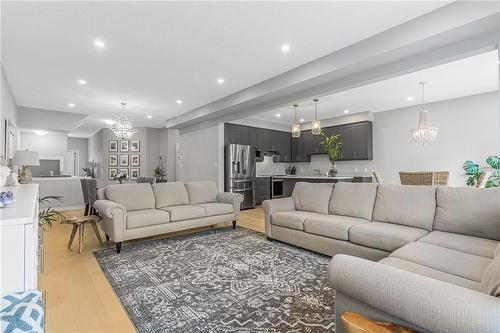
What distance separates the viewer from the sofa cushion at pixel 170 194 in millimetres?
4383

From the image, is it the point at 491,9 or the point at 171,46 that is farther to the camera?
the point at 171,46

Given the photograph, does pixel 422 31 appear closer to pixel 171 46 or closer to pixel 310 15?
pixel 310 15

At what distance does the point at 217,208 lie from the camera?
452 cm

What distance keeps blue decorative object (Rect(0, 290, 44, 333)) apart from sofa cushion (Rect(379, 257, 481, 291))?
2.01 metres

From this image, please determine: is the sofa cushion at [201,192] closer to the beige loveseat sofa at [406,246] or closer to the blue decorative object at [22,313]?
the beige loveseat sofa at [406,246]

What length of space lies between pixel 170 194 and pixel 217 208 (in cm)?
87

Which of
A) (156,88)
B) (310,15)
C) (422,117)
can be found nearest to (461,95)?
(422,117)

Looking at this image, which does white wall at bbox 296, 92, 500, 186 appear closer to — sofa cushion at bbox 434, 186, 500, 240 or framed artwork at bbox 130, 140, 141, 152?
sofa cushion at bbox 434, 186, 500, 240

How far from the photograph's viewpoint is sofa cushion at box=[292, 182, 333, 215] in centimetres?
376

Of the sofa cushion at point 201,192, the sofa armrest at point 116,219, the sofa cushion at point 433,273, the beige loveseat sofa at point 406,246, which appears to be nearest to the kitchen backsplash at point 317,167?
the sofa cushion at point 201,192

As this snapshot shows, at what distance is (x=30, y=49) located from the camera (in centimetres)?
326

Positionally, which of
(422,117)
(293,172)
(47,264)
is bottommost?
(47,264)

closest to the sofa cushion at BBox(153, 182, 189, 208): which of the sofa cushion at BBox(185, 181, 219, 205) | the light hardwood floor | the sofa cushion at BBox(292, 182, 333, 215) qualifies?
the sofa cushion at BBox(185, 181, 219, 205)

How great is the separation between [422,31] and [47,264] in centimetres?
493
